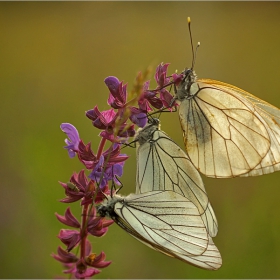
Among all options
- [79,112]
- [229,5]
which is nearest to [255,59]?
[229,5]

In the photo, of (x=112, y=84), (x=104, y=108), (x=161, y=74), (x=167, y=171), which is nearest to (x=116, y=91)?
(x=112, y=84)

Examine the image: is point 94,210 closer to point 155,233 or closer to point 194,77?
point 155,233

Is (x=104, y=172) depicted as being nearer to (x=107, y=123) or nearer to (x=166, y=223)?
(x=107, y=123)

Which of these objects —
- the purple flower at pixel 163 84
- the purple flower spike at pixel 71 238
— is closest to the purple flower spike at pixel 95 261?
the purple flower spike at pixel 71 238

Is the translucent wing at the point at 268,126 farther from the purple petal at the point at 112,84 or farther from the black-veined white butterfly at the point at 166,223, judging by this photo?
the purple petal at the point at 112,84

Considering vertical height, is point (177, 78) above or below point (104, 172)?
above

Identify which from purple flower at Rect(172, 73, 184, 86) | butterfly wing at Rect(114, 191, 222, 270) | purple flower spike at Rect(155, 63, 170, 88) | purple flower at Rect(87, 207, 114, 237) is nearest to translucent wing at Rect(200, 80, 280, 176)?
purple flower at Rect(172, 73, 184, 86)
